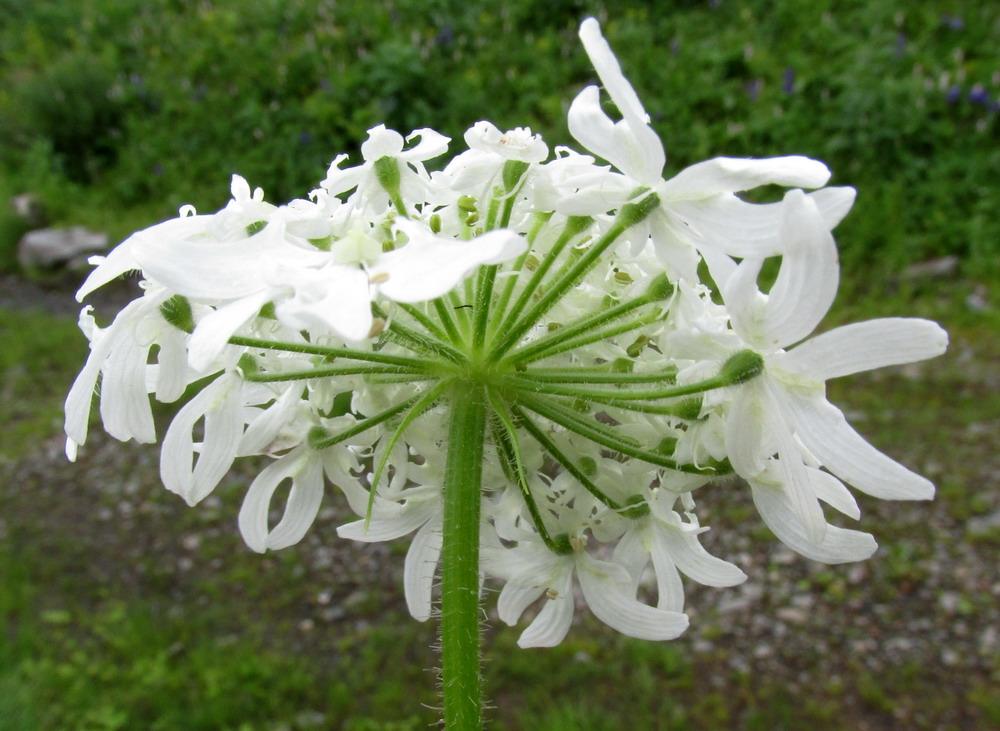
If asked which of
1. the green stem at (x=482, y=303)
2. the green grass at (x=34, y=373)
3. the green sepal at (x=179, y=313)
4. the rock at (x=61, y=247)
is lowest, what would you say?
the green sepal at (x=179, y=313)

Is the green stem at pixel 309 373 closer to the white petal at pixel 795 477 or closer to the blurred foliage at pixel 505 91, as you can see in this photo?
the white petal at pixel 795 477

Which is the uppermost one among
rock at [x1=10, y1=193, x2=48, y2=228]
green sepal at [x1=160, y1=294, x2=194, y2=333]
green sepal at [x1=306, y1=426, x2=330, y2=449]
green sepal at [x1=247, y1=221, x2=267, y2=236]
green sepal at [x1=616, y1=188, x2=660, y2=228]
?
rock at [x1=10, y1=193, x2=48, y2=228]

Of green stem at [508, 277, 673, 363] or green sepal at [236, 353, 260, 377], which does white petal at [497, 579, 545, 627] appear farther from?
green sepal at [236, 353, 260, 377]

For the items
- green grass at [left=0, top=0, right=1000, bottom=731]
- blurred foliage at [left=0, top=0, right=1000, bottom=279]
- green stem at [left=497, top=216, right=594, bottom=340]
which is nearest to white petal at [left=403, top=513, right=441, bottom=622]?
green stem at [left=497, top=216, right=594, bottom=340]

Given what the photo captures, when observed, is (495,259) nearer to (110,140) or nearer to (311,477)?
(311,477)

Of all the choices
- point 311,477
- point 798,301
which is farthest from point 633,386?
point 311,477

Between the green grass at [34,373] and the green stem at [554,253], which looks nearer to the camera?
the green stem at [554,253]

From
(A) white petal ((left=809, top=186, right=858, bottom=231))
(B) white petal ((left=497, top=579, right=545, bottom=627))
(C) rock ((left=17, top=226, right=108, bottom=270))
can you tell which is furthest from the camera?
(C) rock ((left=17, top=226, right=108, bottom=270))

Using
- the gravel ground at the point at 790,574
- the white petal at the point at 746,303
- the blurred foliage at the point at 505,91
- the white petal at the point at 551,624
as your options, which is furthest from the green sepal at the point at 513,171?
the blurred foliage at the point at 505,91
